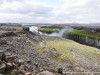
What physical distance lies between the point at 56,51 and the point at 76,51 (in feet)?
20.2

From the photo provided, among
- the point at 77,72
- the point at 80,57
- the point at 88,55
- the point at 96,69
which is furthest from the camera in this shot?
the point at 88,55

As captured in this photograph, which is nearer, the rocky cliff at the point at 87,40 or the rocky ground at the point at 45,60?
the rocky ground at the point at 45,60

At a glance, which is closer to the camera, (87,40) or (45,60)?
(45,60)

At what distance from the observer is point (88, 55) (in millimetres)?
60312

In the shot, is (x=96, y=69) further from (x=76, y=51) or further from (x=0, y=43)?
(x=0, y=43)

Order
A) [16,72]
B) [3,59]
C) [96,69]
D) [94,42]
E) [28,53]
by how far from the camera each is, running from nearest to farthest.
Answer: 1. [16,72]
2. [3,59]
3. [96,69]
4. [28,53]
5. [94,42]

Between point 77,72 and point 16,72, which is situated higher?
point 16,72

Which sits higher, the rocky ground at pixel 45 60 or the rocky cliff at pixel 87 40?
the rocky ground at pixel 45 60

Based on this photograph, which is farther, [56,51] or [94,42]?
[94,42]

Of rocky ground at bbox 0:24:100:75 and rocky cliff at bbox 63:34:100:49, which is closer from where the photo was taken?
rocky ground at bbox 0:24:100:75

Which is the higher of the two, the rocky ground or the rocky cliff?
the rocky ground

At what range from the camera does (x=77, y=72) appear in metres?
44.6

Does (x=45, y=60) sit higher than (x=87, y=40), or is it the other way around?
(x=45, y=60)

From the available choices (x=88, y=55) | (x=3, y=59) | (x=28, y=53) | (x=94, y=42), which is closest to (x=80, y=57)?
(x=88, y=55)
